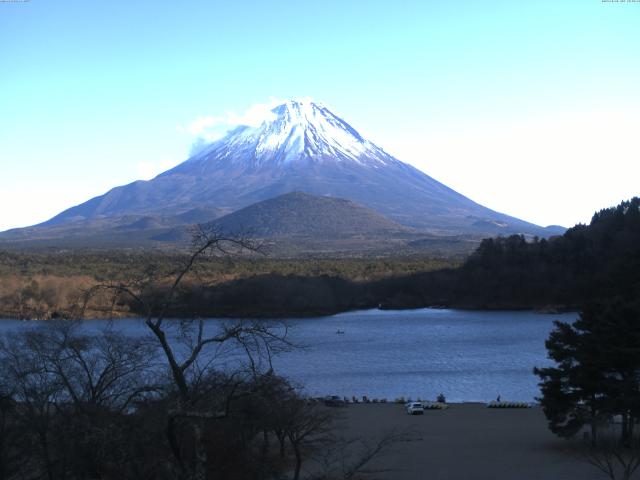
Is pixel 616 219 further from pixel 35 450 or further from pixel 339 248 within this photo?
pixel 35 450

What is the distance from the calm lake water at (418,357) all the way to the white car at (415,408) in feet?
9.40

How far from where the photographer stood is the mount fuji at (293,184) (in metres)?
125

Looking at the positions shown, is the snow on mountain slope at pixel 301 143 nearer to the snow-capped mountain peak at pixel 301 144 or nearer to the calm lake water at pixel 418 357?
the snow-capped mountain peak at pixel 301 144

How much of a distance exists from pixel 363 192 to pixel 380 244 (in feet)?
112

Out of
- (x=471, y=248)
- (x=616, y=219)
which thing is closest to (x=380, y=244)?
(x=471, y=248)

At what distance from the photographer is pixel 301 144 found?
475ft

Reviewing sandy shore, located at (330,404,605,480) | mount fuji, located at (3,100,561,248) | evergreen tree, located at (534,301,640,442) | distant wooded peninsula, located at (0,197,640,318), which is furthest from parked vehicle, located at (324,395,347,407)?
mount fuji, located at (3,100,561,248)

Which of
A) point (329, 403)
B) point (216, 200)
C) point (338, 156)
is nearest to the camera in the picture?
point (329, 403)

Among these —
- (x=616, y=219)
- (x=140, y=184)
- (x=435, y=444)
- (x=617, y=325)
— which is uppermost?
(x=140, y=184)

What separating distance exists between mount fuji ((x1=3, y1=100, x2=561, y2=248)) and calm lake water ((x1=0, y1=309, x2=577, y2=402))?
75.4 m

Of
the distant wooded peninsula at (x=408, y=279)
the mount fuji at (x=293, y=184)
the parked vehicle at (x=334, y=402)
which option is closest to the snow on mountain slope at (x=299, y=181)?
the mount fuji at (x=293, y=184)

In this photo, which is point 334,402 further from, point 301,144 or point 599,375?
point 301,144

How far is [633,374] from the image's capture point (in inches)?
530

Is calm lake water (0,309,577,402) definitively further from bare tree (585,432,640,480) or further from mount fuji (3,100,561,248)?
mount fuji (3,100,561,248)
